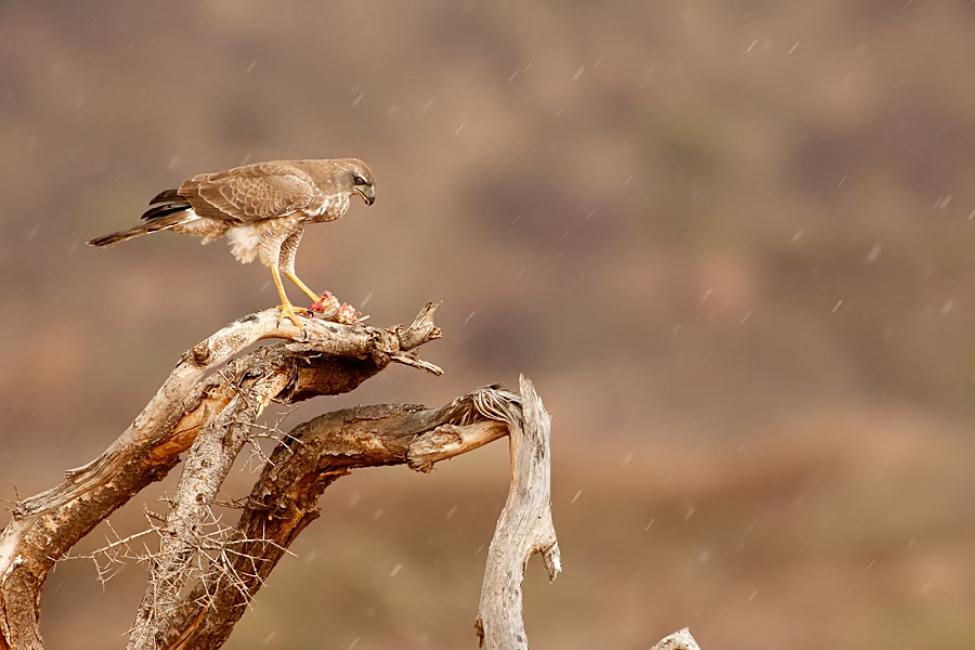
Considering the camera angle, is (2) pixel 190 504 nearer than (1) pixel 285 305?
Yes

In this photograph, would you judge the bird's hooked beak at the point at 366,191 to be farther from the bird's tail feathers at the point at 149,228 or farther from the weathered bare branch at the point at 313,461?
the weathered bare branch at the point at 313,461

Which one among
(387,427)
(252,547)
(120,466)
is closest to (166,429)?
(120,466)

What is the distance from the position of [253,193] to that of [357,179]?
0.45 m

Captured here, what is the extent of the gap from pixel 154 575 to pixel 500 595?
50.3 inches

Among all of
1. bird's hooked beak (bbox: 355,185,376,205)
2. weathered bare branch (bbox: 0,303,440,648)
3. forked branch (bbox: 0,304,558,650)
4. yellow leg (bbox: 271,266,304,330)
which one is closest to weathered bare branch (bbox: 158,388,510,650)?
forked branch (bbox: 0,304,558,650)

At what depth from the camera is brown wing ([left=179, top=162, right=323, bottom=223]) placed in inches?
185

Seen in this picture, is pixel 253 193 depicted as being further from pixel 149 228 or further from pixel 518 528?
pixel 518 528

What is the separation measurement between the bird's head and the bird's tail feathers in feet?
2.33

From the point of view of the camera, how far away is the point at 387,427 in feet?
15.3

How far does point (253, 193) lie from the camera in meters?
4.70

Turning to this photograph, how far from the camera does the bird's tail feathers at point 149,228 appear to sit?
4.69m

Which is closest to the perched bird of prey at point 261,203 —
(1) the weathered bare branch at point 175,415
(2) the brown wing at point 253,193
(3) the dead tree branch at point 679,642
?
(2) the brown wing at point 253,193

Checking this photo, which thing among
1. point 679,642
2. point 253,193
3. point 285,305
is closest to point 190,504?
point 285,305

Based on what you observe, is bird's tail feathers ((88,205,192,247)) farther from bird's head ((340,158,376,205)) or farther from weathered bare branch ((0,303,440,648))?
bird's head ((340,158,376,205))
